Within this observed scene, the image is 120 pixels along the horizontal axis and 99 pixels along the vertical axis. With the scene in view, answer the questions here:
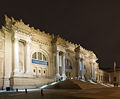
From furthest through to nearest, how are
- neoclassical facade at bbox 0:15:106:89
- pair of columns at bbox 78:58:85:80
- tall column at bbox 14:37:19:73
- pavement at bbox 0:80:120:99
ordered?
pair of columns at bbox 78:58:85:80
tall column at bbox 14:37:19:73
neoclassical facade at bbox 0:15:106:89
pavement at bbox 0:80:120:99

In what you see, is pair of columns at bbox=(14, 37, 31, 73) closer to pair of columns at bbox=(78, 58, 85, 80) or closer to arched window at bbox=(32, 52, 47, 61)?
arched window at bbox=(32, 52, 47, 61)

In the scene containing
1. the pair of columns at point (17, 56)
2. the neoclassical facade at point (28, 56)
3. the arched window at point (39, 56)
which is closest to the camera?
the neoclassical facade at point (28, 56)

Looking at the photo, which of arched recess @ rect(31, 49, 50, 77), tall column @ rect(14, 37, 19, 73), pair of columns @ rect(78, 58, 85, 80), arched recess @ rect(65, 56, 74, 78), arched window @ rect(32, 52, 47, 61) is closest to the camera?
tall column @ rect(14, 37, 19, 73)

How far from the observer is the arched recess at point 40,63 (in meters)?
43.4

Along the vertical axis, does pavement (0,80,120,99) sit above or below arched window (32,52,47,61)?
below

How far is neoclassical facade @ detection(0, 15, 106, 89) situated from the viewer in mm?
35406

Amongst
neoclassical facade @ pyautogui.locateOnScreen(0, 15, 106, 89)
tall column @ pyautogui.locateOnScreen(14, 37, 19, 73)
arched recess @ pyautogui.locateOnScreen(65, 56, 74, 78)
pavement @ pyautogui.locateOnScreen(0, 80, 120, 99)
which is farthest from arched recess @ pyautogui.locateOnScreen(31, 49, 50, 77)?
arched recess @ pyautogui.locateOnScreen(65, 56, 74, 78)

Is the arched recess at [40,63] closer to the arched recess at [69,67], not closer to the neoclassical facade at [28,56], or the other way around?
the neoclassical facade at [28,56]

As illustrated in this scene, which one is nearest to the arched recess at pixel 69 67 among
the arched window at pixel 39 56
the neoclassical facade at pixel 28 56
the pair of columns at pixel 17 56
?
the neoclassical facade at pixel 28 56

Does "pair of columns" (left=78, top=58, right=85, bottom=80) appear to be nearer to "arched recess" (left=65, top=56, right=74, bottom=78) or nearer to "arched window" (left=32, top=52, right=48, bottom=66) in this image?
"arched recess" (left=65, top=56, right=74, bottom=78)

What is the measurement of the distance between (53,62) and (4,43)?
16.9m

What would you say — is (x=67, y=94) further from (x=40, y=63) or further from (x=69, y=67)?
(x=69, y=67)

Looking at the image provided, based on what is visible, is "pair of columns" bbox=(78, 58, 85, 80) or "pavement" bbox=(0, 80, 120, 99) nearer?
"pavement" bbox=(0, 80, 120, 99)

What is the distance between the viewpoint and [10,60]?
36.6 m
